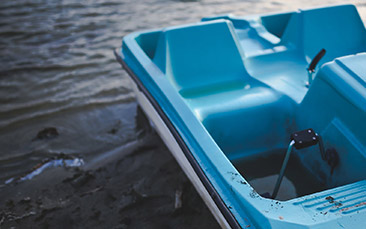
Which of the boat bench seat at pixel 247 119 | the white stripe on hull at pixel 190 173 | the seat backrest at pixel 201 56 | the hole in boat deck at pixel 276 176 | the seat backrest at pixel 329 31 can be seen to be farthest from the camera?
the seat backrest at pixel 329 31

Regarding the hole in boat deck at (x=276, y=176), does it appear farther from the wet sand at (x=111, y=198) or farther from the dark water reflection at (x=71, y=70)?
the dark water reflection at (x=71, y=70)

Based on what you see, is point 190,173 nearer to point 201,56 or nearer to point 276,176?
point 276,176

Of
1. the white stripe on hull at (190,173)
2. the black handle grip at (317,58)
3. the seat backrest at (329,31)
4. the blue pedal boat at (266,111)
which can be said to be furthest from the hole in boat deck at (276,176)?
the seat backrest at (329,31)

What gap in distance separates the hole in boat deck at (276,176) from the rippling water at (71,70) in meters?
1.08

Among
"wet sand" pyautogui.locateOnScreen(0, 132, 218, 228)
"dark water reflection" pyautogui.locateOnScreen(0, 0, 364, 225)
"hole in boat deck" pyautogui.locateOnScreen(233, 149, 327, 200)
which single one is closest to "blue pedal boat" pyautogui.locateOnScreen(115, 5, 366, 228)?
"hole in boat deck" pyautogui.locateOnScreen(233, 149, 327, 200)

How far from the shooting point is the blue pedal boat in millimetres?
1397

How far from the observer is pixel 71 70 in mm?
3932

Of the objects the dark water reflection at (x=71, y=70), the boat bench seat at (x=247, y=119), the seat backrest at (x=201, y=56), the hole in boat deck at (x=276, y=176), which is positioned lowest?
the dark water reflection at (x=71, y=70)

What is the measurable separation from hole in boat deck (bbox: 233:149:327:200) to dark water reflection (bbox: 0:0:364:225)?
1090mm

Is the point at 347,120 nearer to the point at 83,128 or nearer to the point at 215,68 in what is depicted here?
the point at 215,68

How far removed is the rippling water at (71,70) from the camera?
9.43ft

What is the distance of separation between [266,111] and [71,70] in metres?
2.47

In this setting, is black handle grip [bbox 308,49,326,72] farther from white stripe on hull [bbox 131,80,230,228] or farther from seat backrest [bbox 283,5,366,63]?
white stripe on hull [bbox 131,80,230,228]

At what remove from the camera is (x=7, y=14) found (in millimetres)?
5027
